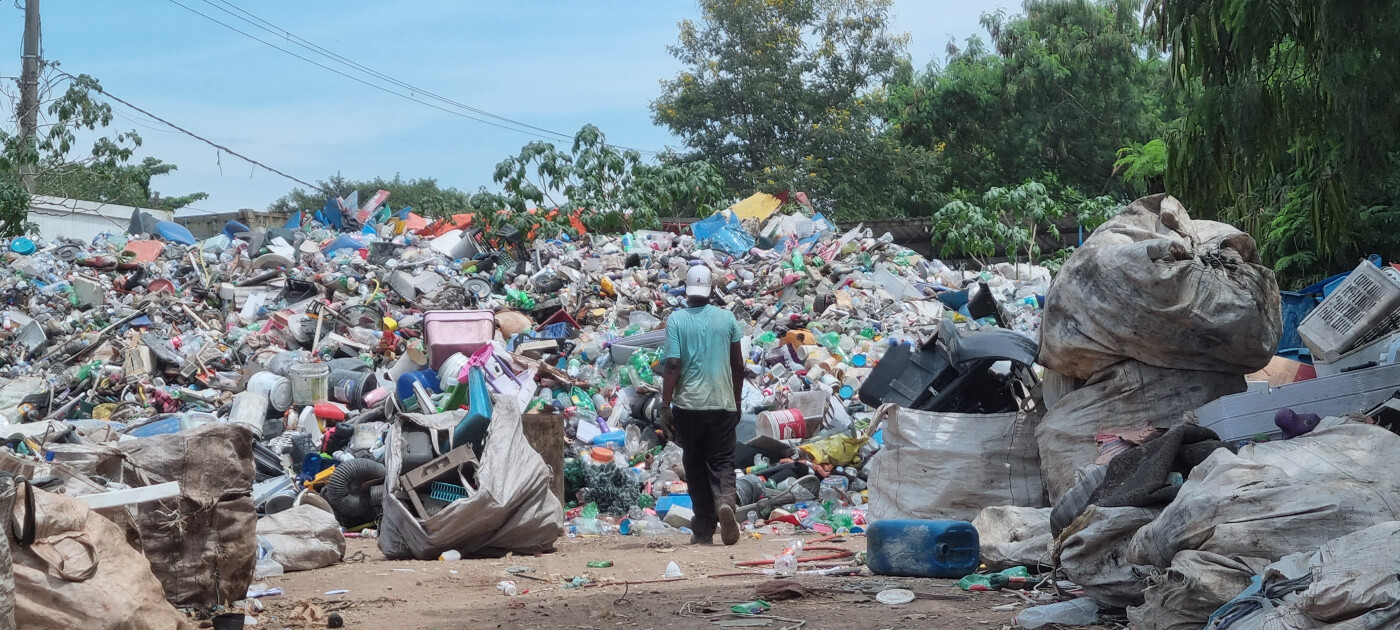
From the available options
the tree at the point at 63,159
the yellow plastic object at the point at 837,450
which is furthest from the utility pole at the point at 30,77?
the yellow plastic object at the point at 837,450

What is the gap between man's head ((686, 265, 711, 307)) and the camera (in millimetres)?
6281

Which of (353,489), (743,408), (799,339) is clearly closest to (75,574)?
(353,489)

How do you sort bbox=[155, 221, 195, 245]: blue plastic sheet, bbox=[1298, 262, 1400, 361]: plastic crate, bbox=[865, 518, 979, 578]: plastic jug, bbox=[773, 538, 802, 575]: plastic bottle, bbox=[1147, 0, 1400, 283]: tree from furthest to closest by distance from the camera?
bbox=[155, 221, 195, 245]: blue plastic sheet → bbox=[1298, 262, 1400, 361]: plastic crate → bbox=[773, 538, 802, 575]: plastic bottle → bbox=[865, 518, 979, 578]: plastic jug → bbox=[1147, 0, 1400, 283]: tree

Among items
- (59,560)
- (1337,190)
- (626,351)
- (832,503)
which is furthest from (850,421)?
(59,560)

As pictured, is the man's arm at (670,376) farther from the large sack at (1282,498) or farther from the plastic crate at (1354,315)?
the large sack at (1282,498)

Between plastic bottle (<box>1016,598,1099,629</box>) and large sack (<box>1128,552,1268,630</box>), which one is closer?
large sack (<box>1128,552,1268,630</box>)

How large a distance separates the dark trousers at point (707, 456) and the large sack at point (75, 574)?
316 cm

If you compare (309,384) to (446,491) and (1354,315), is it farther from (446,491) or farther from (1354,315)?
(1354,315)

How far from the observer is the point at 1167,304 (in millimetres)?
4676

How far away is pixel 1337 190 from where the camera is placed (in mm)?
5199

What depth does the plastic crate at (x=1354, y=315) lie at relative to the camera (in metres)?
5.16

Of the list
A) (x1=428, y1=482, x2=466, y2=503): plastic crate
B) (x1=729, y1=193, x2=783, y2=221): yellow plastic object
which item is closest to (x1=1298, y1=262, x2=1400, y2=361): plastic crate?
(x1=428, y1=482, x2=466, y2=503): plastic crate

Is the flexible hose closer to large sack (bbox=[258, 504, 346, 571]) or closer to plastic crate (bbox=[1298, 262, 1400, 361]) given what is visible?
large sack (bbox=[258, 504, 346, 571])

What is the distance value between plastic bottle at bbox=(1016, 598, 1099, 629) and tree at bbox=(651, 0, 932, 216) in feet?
69.4
